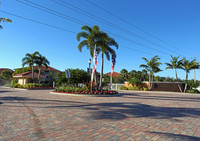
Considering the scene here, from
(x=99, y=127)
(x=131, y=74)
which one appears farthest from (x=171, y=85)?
(x=99, y=127)

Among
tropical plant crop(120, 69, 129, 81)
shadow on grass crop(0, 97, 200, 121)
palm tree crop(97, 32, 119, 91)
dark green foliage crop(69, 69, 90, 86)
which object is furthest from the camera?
tropical plant crop(120, 69, 129, 81)

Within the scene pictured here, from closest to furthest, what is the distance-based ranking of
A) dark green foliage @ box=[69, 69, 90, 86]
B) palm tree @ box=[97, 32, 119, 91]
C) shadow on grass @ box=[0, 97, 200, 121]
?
shadow on grass @ box=[0, 97, 200, 121] → palm tree @ box=[97, 32, 119, 91] → dark green foliage @ box=[69, 69, 90, 86]

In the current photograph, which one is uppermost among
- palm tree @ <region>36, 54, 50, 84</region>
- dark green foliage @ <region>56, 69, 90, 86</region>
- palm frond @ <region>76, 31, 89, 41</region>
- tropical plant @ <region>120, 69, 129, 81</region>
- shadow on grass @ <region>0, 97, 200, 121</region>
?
palm frond @ <region>76, 31, 89, 41</region>

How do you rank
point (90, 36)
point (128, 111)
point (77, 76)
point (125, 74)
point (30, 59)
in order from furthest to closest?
point (125, 74) → point (30, 59) → point (77, 76) → point (90, 36) → point (128, 111)

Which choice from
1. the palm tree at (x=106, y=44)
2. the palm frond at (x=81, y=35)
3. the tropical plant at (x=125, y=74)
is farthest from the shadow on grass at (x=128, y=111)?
the tropical plant at (x=125, y=74)

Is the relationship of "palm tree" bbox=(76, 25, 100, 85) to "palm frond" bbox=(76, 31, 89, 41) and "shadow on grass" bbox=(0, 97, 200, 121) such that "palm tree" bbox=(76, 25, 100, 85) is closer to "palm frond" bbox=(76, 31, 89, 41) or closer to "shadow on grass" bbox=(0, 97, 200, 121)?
"palm frond" bbox=(76, 31, 89, 41)

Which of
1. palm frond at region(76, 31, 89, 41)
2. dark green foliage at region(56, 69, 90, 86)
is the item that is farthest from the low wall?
→ palm frond at region(76, 31, 89, 41)

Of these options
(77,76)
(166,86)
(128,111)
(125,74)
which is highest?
(125,74)

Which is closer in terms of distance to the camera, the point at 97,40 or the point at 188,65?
the point at 97,40

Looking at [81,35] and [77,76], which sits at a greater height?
[81,35]

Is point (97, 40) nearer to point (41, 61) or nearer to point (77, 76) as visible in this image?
point (77, 76)

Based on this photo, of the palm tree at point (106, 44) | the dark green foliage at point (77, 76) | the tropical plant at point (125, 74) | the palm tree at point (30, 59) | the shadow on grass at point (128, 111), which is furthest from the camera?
the tropical plant at point (125, 74)

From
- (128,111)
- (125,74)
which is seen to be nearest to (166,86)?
(125,74)

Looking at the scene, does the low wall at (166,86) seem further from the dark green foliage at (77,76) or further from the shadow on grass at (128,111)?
the shadow on grass at (128,111)
